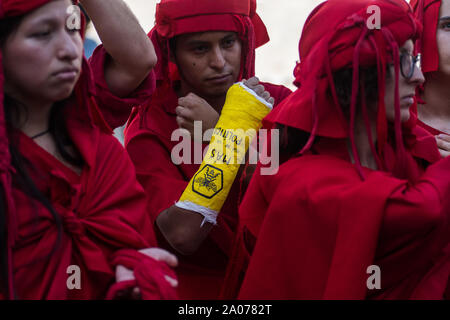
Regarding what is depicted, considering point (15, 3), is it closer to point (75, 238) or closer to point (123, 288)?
point (75, 238)

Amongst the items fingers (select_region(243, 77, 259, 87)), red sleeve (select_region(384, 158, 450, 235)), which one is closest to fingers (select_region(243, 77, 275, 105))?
fingers (select_region(243, 77, 259, 87))

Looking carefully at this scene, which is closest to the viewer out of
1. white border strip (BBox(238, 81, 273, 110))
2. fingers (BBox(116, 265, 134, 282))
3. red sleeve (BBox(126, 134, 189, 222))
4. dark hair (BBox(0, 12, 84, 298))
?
dark hair (BBox(0, 12, 84, 298))

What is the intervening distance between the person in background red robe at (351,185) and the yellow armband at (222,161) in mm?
122

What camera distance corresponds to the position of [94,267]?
6.83ft

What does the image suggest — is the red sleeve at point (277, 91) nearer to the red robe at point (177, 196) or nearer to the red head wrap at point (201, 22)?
the red head wrap at point (201, 22)

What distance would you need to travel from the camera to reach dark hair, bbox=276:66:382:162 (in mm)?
2297

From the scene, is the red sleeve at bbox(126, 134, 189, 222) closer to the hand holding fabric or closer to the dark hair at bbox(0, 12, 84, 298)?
the hand holding fabric

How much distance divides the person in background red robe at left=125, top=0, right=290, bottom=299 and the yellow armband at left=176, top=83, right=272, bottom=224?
3.7 inches

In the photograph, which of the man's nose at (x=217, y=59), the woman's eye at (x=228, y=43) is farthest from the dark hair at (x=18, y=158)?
the woman's eye at (x=228, y=43)

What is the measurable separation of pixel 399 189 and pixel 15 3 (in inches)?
50.5

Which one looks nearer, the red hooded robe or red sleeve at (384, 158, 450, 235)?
red sleeve at (384, 158, 450, 235)
